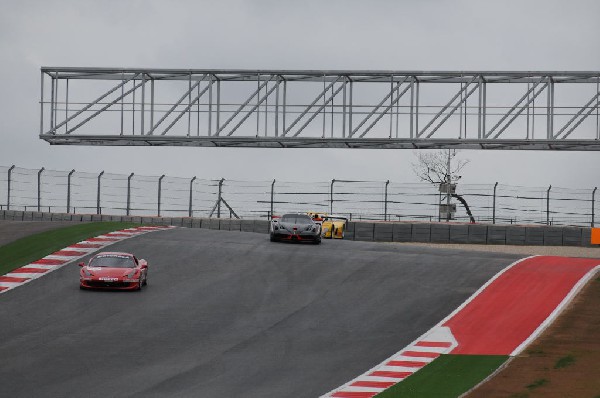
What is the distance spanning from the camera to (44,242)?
1622 inches

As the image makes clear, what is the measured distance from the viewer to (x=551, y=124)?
45.1 metres

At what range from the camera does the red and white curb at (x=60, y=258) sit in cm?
3441

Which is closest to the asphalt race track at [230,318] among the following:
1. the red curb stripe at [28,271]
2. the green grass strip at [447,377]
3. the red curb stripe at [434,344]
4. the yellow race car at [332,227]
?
the red curb stripe at [434,344]

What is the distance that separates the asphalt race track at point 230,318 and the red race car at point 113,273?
1.12ft

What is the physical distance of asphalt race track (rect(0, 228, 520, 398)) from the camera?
75.0 ft

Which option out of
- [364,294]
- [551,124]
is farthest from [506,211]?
[364,294]

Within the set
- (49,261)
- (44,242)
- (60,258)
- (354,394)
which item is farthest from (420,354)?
(44,242)

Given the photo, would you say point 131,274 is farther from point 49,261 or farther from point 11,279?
point 49,261

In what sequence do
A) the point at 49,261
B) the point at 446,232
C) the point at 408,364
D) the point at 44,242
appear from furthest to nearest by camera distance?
the point at 446,232, the point at 44,242, the point at 49,261, the point at 408,364

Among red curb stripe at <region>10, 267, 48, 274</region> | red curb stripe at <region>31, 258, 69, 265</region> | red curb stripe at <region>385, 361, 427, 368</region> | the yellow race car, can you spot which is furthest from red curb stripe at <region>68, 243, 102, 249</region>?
red curb stripe at <region>385, 361, 427, 368</region>

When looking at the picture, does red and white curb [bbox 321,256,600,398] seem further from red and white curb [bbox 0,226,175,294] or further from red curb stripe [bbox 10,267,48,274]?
red curb stripe [bbox 10,267,48,274]

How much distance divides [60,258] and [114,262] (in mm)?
5087

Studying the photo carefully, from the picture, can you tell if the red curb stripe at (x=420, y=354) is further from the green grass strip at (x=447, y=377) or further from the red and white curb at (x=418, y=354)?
the green grass strip at (x=447, y=377)

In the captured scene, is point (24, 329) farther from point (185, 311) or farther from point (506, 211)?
point (506, 211)
